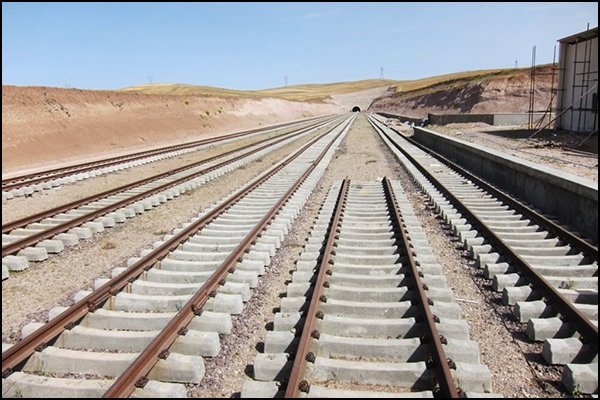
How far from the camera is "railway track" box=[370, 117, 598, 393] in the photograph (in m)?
5.05

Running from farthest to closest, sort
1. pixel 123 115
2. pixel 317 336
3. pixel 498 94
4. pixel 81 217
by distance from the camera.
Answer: pixel 498 94 < pixel 123 115 < pixel 81 217 < pixel 317 336

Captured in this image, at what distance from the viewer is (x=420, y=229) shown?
983cm

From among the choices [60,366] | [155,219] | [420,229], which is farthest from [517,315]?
[155,219]

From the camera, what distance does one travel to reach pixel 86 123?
35156 millimetres

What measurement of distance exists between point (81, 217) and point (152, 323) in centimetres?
606

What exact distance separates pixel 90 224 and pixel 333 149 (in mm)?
18871

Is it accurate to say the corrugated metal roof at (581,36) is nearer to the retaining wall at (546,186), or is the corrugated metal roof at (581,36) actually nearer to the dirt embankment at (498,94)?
the retaining wall at (546,186)

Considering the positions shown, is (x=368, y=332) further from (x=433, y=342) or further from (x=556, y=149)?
(x=556, y=149)

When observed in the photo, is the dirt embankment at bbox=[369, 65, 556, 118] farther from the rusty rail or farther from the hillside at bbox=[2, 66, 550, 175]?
the rusty rail

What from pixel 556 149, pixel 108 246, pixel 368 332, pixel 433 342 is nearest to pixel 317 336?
pixel 368 332

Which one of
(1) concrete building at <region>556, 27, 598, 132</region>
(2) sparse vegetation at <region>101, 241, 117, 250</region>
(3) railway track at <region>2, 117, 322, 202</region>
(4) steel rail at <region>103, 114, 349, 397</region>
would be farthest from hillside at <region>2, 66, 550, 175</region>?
(1) concrete building at <region>556, 27, 598, 132</region>

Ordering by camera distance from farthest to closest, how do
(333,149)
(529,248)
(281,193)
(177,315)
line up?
(333,149) < (281,193) < (529,248) < (177,315)

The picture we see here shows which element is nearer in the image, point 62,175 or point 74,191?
point 74,191

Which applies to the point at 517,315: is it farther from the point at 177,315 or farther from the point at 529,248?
the point at 177,315
